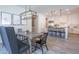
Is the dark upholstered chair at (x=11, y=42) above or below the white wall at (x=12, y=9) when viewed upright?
below

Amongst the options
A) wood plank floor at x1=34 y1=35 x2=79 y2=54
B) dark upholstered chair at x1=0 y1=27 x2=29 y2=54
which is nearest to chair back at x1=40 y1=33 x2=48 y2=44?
wood plank floor at x1=34 y1=35 x2=79 y2=54

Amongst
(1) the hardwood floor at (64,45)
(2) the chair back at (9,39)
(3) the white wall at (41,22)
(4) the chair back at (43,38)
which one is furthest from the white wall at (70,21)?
(2) the chair back at (9,39)

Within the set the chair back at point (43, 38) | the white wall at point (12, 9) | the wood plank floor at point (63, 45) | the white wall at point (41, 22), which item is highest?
the white wall at point (12, 9)

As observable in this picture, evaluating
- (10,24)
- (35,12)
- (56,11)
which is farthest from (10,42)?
(56,11)

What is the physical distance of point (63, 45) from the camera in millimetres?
2311

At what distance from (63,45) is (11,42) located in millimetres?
1032

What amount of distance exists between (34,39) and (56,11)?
71 centimetres

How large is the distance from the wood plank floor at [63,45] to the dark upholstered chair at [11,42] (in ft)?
1.59

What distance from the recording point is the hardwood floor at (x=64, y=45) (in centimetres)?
229

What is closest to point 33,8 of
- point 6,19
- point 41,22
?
point 41,22

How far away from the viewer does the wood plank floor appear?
90.3 inches

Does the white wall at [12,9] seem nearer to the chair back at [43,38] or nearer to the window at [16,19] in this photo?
the window at [16,19]

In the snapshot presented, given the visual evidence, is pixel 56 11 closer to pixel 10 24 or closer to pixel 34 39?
pixel 34 39
